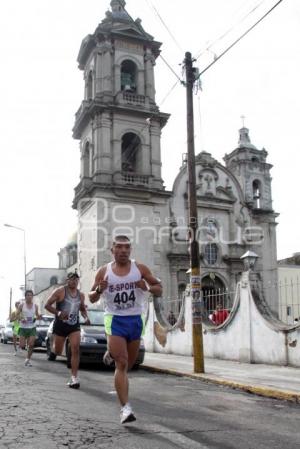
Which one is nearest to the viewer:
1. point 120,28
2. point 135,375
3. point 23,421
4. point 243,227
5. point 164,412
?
point 23,421

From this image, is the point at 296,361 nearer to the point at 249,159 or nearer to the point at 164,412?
the point at 164,412

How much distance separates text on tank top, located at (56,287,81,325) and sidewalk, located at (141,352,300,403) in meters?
2.97

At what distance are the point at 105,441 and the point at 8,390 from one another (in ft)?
11.6

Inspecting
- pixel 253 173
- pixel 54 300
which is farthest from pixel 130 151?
pixel 54 300

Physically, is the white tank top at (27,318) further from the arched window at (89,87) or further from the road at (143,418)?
the arched window at (89,87)

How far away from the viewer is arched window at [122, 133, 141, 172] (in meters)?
36.3

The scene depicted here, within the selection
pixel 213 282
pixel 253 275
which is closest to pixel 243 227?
pixel 213 282

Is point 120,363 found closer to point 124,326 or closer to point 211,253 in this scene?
point 124,326

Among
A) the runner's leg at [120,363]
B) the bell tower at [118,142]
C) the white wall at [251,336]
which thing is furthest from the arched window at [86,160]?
the runner's leg at [120,363]

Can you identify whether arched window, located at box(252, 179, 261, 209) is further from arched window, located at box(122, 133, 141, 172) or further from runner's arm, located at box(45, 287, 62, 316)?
runner's arm, located at box(45, 287, 62, 316)

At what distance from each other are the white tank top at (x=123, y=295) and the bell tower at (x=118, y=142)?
27.3 m

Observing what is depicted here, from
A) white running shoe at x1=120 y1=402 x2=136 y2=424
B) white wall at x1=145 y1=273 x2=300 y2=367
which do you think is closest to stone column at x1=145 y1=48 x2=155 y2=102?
white wall at x1=145 y1=273 x2=300 y2=367

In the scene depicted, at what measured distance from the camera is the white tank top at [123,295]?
578 centimetres

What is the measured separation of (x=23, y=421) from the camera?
559 centimetres
